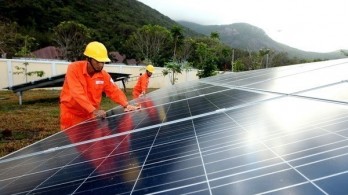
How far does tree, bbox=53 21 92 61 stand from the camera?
60.5m

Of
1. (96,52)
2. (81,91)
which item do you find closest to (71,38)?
(96,52)

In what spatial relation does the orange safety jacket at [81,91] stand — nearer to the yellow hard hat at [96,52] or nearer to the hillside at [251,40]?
the yellow hard hat at [96,52]

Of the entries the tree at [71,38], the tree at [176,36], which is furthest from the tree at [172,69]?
the tree at [176,36]

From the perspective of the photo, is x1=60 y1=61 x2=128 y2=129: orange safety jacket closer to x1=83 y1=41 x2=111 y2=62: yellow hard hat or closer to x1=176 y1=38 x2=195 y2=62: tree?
x1=83 y1=41 x2=111 y2=62: yellow hard hat

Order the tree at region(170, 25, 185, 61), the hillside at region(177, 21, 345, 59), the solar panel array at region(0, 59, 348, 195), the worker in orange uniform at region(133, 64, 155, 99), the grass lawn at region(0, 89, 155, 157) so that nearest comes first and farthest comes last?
the solar panel array at region(0, 59, 348, 195) < the grass lawn at region(0, 89, 155, 157) < the worker in orange uniform at region(133, 64, 155, 99) < the tree at region(170, 25, 185, 61) < the hillside at region(177, 21, 345, 59)

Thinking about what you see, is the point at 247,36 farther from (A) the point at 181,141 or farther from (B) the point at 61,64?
(A) the point at 181,141

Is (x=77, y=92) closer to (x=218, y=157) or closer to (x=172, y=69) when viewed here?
(x=218, y=157)

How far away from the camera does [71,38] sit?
6144 cm

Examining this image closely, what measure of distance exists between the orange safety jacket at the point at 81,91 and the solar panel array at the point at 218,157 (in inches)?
84.9

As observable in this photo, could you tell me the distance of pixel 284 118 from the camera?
254 cm

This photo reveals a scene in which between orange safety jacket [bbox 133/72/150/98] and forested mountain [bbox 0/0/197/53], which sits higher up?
forested mountain [bbox 0/0/197/53]

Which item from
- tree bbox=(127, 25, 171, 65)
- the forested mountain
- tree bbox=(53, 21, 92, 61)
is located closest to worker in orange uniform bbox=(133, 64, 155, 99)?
tree bbox=(53, 21, 92, 61)

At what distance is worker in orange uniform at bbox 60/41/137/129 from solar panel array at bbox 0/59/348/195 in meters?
2.05


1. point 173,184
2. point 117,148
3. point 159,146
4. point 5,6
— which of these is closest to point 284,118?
point 159,146
